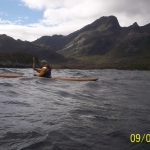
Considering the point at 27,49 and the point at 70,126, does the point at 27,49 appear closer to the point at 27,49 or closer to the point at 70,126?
the point at 27,49

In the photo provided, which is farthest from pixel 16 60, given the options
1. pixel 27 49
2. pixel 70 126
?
pixel 27 49

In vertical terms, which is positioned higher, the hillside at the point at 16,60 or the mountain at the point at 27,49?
the mountain at the point at 27,49

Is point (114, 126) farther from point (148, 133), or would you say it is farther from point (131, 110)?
point (131, 110)

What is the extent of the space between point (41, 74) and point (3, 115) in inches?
639

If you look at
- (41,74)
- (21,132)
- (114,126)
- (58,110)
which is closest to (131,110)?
(114,126)

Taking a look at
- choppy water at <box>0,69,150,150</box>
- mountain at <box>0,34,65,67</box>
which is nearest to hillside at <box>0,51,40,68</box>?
choppy water at <box>0,69,150,150</box>
